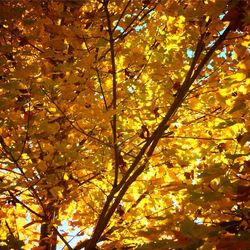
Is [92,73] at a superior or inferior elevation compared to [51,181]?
superior

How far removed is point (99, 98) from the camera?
3.87m

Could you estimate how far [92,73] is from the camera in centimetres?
299

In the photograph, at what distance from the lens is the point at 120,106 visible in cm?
322

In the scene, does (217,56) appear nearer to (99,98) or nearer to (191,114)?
(191,114)

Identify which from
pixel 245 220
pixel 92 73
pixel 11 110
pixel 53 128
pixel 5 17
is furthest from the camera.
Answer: pixel 11 110

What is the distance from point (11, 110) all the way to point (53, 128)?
2.41 ft

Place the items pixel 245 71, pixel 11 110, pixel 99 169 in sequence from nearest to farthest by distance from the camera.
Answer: pixel 245 71
pixel 11 110
pixel 99 169

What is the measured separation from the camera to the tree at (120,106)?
239 centimetres

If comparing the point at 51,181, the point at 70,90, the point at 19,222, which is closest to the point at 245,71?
the point at 70,90

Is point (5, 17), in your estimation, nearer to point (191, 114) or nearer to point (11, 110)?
point (11, 110)

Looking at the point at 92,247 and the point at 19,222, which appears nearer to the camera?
the point at 92,247

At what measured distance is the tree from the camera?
239 centimetres

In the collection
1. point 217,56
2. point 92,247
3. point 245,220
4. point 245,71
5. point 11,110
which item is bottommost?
point 245,220

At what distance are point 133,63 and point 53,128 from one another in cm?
108
